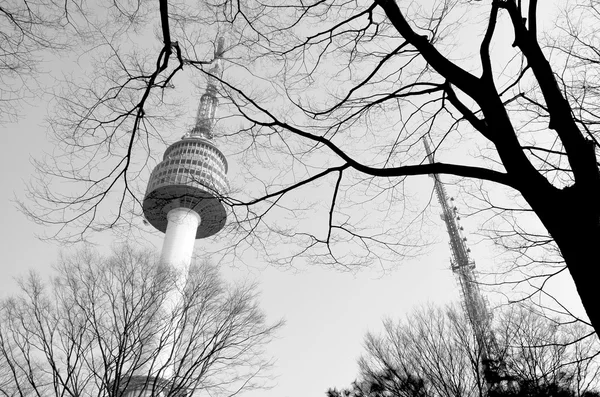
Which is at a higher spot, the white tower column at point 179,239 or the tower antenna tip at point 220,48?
the white tower column at point 179,239

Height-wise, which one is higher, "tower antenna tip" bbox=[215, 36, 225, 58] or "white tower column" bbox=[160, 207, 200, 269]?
"white tower column" bbox=[160, 207, 200, 269]

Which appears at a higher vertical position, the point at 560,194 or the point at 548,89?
the point at 548,89

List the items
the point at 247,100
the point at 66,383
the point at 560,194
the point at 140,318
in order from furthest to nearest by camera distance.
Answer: the point at 140,318 < the point at 66,383 < the point at 247,100 < the point at 560,194

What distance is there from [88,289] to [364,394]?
20.7 feet

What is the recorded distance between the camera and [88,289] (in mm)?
8344

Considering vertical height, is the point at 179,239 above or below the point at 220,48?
above

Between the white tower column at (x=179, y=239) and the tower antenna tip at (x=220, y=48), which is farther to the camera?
the white tower column at (x=179, y=239)

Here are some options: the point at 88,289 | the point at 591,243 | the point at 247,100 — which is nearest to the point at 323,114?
the point at 247,100

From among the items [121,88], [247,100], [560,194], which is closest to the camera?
[560,194]

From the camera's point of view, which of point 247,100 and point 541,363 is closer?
point 247,100

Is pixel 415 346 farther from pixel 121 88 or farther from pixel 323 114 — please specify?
pixel 121 88

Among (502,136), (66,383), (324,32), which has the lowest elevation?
(66,383)

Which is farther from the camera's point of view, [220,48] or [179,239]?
[179,239]

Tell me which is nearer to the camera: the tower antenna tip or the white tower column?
the tower antenna tip
